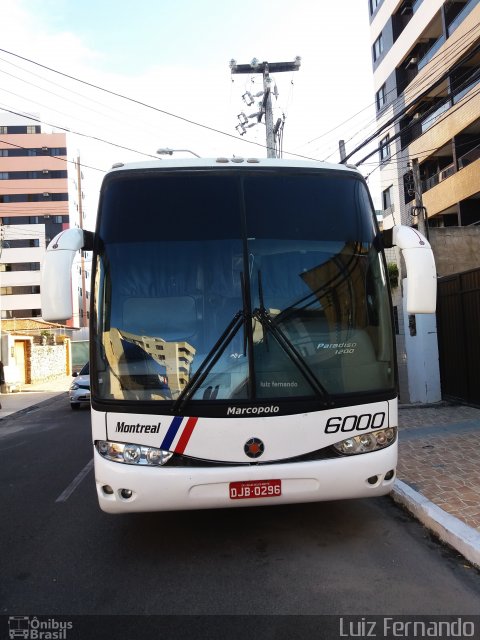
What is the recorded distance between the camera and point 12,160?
5975 cm

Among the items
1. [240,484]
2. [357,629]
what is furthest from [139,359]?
[357,629]

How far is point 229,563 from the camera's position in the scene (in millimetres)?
3865

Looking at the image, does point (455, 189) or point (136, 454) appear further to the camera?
point (455, 189)

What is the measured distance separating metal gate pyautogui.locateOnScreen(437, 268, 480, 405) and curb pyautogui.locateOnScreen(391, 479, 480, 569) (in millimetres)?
5248

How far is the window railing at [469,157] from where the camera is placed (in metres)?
20.6

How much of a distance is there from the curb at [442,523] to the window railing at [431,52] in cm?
2191

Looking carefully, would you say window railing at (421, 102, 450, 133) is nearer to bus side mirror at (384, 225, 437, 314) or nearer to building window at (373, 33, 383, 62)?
building window at (373, 33, 383, 62)

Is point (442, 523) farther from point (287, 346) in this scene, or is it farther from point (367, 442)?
point (287, 346)

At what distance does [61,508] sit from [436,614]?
390 cm

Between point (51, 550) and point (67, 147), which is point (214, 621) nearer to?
point (51, 550)

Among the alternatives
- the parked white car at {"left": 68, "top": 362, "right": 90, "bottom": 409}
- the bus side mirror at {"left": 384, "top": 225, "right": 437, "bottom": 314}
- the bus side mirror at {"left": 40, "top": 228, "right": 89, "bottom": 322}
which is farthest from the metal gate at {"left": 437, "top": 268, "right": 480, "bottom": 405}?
the parked white car at {"left": 68, "top": 362, "right": 90, "bottom": 409}

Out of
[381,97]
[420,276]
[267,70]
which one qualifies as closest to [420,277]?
[420,276]

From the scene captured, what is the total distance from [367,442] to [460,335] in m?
7.25

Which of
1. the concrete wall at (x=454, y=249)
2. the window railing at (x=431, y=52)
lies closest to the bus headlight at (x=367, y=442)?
the concrete wall at (x=454, y=249)
